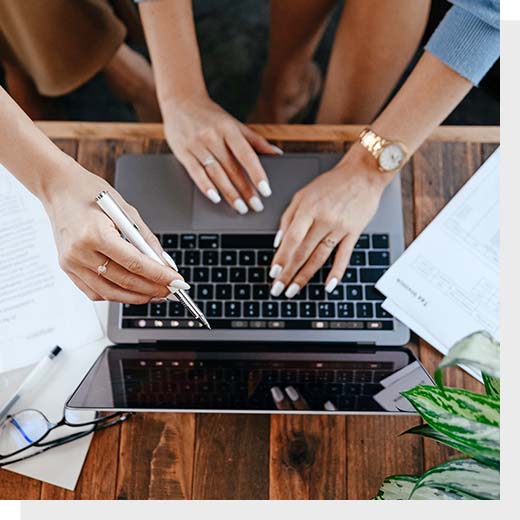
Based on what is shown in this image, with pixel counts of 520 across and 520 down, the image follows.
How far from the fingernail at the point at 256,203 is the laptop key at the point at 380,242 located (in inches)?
5.8

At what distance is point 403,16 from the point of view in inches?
32.2

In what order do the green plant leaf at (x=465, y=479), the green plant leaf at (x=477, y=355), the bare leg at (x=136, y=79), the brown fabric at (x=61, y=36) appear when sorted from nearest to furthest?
the green plant leaf at (x=477, y=355), the green plant leaf at (x=465, y=479), the brown fabric at (x=61, y=36), the bare leg at (x=136, y=79)

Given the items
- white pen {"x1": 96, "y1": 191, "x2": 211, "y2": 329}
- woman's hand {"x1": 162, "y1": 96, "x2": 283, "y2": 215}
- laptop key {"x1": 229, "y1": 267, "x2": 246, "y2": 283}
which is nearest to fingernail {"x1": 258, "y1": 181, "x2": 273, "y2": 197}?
woman's hand {"x1": 162, "y1": 96, "x2": 283, "y2": 215}

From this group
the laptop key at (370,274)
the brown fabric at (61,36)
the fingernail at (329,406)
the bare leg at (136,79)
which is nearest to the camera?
the fingernail at (329,406)

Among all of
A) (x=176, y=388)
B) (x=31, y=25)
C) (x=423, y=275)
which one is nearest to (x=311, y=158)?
(x=423, y=275)

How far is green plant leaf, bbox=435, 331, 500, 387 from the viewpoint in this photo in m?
0.39

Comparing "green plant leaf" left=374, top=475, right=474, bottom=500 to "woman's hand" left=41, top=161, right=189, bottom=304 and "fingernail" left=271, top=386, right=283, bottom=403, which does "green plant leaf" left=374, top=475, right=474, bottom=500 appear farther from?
"woman's hand" left=41, top=161, right=189, bottom=304

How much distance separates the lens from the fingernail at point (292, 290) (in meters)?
0.72

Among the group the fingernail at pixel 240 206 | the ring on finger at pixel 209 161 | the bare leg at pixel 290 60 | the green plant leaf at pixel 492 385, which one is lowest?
the green plant leaf at pixel 492 385

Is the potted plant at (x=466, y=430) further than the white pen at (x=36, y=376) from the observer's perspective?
→ No

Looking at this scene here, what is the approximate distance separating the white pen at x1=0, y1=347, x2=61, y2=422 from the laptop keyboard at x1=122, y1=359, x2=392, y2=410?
11 centimetres

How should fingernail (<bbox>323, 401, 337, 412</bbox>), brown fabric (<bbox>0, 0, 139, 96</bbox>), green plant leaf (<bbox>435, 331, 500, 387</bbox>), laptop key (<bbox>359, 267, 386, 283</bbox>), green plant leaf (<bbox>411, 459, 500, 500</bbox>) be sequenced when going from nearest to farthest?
green plant leaf (<bbox>435, 331, 500, 387</bbox>) < green plant leaf (<bbox>411, 459, 500, 500</bbox>) < fingernail (<bbox>323, 401, 337, 412</bbox>) < laptop key (<bbox>359, 267, 386, 283</bbox>) < brown fabric (<bbox>0, 0, 139, 96</bbox>)

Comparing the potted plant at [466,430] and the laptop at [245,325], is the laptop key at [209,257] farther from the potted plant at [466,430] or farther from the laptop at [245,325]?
the potted plant at [466,430]

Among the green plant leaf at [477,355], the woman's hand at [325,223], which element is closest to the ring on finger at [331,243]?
the woman's hand at [325,223]
